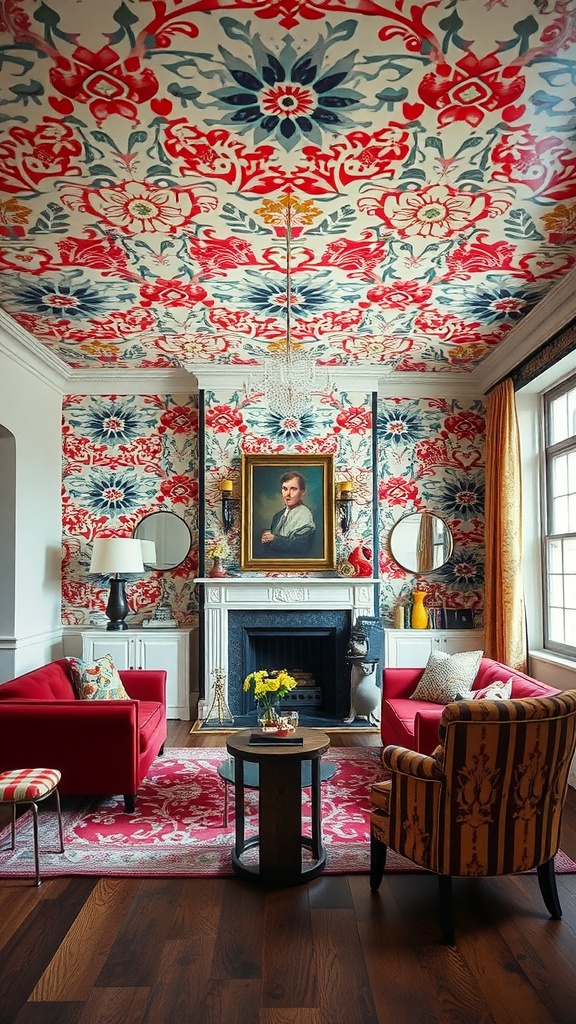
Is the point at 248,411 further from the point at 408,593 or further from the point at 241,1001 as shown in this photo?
the point at 241,1001

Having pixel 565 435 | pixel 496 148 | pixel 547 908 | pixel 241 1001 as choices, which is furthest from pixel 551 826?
pixel 565 435

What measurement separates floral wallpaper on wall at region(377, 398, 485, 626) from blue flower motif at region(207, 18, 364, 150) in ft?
13.1

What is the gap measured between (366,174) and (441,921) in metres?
3.20

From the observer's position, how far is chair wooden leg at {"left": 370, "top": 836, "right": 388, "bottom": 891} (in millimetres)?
3039

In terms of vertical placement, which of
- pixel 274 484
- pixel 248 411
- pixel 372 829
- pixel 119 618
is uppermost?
pixel 248 411

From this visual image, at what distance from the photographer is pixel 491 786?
8.72ft

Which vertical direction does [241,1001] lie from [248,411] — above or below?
below

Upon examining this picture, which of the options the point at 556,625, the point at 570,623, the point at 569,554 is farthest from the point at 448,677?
the point at 569,554

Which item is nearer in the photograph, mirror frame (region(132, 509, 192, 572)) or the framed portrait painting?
the framed portrait painting

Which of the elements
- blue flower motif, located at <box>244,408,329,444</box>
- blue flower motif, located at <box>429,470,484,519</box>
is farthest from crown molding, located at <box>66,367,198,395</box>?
blue flower motif, located at <box>429,470,484,519</box>

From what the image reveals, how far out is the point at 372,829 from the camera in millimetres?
3029

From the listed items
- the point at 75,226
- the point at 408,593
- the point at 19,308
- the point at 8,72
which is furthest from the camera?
the point at 408,593

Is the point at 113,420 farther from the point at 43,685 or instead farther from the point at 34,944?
the point at 34,944

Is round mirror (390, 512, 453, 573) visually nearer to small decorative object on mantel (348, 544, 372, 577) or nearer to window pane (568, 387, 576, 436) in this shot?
small decorative object on mantel (348, 544, 372, 577)
